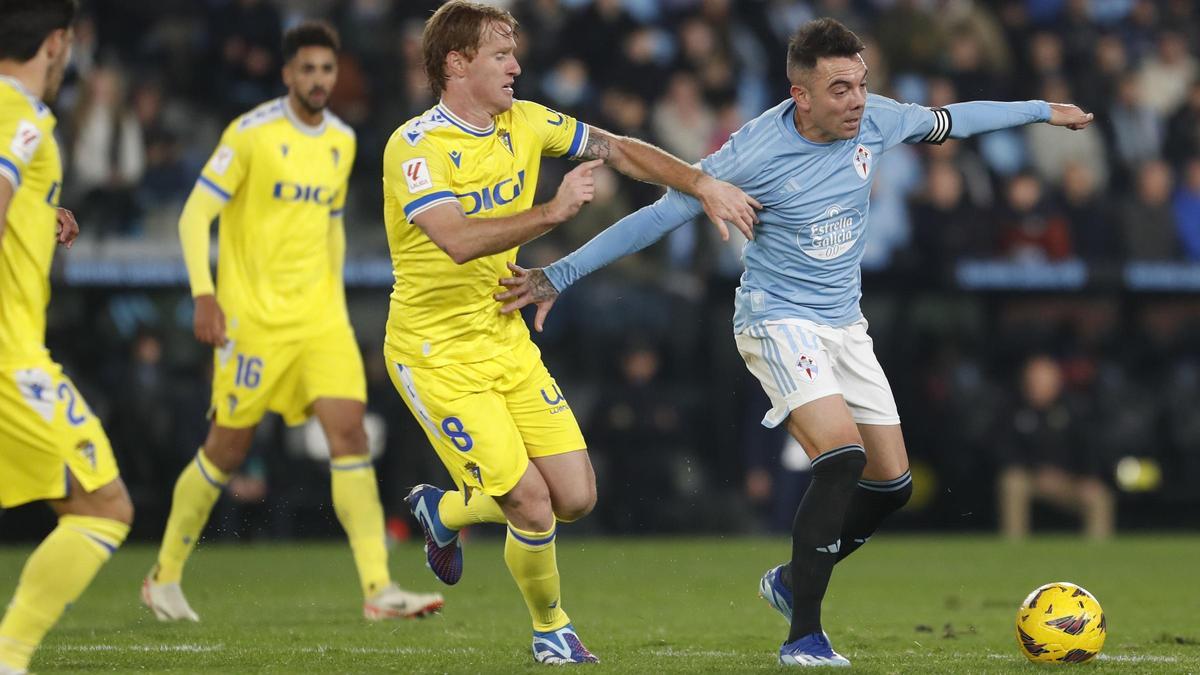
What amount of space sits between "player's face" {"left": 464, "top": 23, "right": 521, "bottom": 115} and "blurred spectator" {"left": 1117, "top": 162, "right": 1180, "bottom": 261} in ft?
35.1

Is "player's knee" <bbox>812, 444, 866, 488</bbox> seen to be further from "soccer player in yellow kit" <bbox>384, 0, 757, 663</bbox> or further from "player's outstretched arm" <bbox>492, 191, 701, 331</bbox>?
"player's outstretched arm" <bbox>492, 191, 701, 331</bbox>

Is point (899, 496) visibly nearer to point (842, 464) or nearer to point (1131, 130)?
point (842, 464)

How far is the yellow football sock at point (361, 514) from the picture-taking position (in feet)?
30.1

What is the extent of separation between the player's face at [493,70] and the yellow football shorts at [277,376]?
2.65 meters

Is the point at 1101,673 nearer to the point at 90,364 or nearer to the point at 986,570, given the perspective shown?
the point at 986,570

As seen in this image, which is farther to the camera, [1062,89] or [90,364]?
[1062,89]

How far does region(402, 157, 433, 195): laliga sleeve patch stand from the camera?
690 cm

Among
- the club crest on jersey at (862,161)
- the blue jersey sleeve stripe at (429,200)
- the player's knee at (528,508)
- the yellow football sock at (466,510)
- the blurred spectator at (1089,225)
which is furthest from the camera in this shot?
the blurred spectator at (1089,225)

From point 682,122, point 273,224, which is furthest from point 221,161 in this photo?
point 682,122

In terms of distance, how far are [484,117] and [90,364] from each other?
9063mm

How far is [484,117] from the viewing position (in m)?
7.18

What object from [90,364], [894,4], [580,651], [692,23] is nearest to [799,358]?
[580,651]

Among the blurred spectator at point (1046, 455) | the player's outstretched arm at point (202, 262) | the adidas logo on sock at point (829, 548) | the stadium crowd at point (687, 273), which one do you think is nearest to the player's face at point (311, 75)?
the player's outstretched arm at point (202, 262)

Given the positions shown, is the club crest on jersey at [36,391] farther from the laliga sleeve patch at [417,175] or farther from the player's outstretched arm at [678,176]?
the player's outstretched arm at [678,176]
